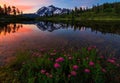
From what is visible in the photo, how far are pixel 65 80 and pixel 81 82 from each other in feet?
2.94

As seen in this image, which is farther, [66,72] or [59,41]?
[59,41]

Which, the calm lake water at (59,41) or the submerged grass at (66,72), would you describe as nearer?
the submerged grass at (66,72)

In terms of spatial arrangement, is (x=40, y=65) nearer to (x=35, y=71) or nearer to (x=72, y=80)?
(x=35, y=71)

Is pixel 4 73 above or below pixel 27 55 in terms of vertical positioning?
below

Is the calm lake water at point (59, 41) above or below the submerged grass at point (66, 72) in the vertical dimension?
below

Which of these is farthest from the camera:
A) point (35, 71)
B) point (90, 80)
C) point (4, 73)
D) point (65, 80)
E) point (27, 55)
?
point (27, 55)

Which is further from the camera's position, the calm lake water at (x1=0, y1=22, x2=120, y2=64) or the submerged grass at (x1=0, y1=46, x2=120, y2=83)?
the calm lake water at (x1=0, y1=22, x2=120, y2=64)

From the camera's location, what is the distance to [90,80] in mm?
9750

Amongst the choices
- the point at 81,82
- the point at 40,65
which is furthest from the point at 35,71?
the point at 81,82

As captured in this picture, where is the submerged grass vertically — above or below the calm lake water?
above

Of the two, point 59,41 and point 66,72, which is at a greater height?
point 66,72

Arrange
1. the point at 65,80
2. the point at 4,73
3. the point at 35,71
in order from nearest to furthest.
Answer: the point at 65,80 → the point at 35,71 → the point at 4,73

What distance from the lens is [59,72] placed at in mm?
9133

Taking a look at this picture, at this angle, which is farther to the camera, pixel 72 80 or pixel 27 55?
pixel 27 55
